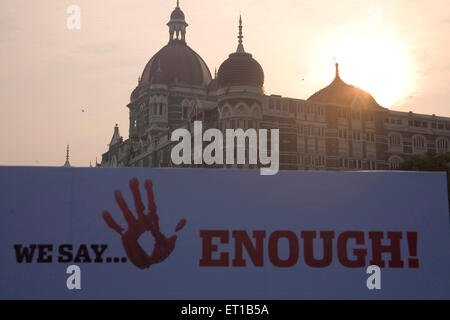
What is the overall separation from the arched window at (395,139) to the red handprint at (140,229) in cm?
5512

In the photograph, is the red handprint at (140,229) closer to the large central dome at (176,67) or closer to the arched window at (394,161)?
the arched window at (394,161)

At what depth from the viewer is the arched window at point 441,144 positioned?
223 ft

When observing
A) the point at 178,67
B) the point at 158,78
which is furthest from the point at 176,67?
the point at 158,78

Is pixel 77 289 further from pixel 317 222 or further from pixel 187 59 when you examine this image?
pixel 187 59

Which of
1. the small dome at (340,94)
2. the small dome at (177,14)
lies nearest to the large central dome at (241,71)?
the small dome at (340,94)

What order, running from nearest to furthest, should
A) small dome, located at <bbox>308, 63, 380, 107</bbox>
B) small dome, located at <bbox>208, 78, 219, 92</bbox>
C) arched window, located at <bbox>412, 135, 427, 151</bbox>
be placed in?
small dome, located at <bbox>308, 63, 380, 107</bbox>, arched window, located at <bbox>412, 135, 427, 151</bbox>, small dome, located at <bbox>208, 78, 219, 92</bbox>

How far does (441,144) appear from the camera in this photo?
68312 millimetres

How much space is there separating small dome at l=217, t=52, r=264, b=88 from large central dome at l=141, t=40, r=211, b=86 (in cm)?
3142

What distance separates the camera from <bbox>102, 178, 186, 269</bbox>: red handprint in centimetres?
1340

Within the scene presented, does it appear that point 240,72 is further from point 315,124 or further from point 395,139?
point 395,139

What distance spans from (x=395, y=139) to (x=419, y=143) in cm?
356

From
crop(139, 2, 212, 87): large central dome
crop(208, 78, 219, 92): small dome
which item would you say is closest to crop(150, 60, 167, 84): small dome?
crop(139, 2, 212, 87): large central dome

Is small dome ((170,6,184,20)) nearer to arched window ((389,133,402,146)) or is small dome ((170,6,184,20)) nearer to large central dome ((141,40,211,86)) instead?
large central dome ((141,40,211,86))
